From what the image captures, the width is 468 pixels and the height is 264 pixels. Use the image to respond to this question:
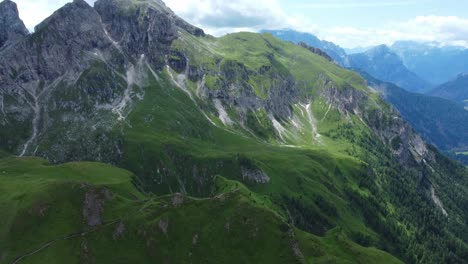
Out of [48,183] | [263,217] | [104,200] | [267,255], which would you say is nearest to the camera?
[267,255]

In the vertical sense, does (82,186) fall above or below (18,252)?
above

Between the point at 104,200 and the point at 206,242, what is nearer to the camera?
the point at 206,242

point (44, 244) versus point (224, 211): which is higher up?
point (224, 211)

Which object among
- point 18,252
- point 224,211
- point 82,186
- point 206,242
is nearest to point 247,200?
point 224,211

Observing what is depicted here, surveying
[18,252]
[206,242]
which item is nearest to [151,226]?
[206,242]

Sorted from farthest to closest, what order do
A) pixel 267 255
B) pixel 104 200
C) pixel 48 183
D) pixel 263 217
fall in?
1. pixel 48 183
2. pixel 104 200
3. pixel 263 217
4. pixel 267 255

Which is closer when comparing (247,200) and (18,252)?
(18,252)

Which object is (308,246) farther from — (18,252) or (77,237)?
(18,252)

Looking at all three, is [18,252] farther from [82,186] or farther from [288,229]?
[288,229]

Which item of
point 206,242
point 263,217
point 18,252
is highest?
point 263,217
